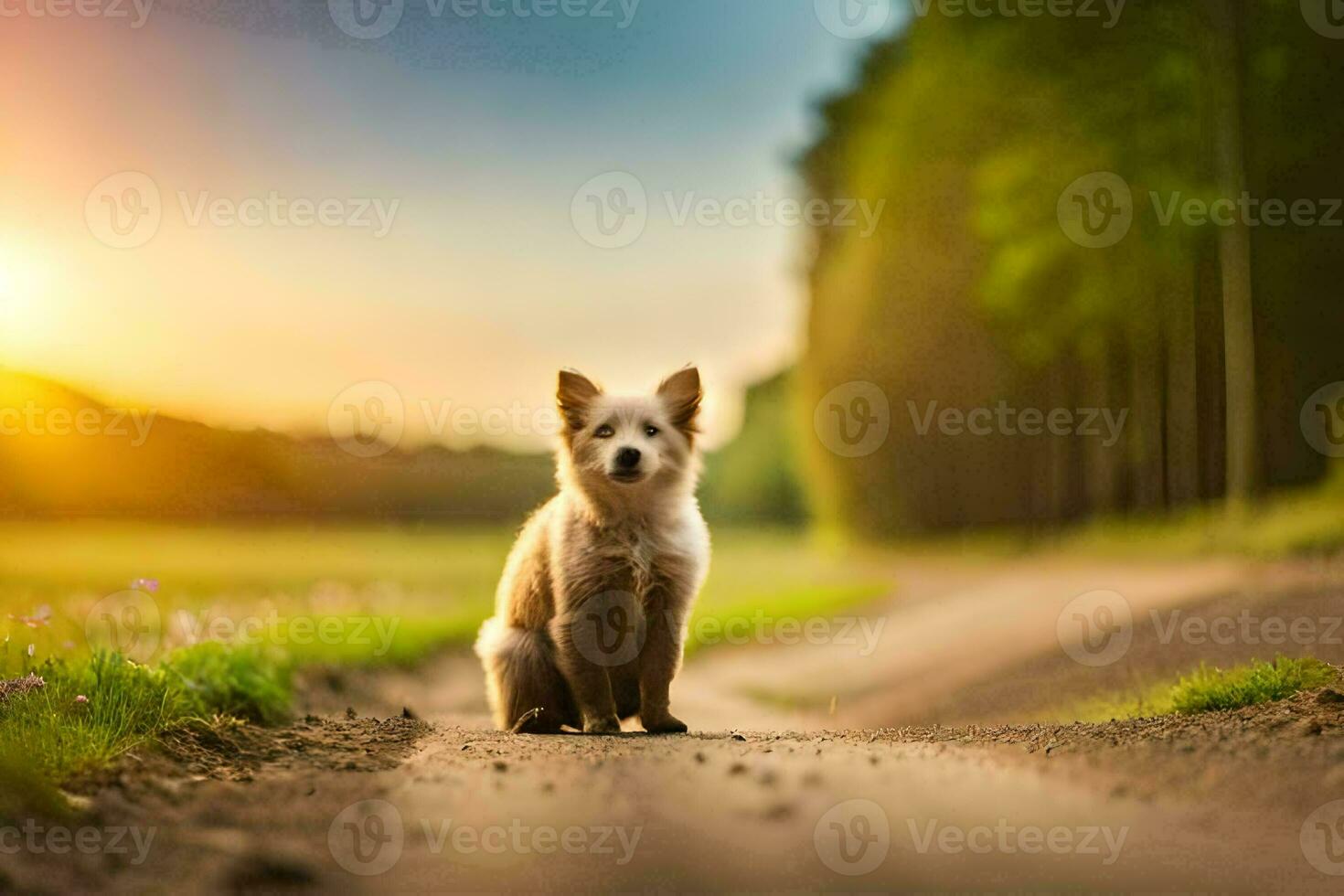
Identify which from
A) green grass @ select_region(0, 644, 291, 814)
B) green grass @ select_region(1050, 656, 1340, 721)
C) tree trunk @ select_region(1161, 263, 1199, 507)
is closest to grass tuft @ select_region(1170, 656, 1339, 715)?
green grass @ select_region(1050, 656, 1340, 721)

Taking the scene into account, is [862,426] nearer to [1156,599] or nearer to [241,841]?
[1156,599]

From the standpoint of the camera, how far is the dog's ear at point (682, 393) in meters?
6.47

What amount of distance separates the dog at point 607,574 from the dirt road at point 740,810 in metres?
Answer: 0.50

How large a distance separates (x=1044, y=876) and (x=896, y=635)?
1175 centimetres

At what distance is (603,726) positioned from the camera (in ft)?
19.4

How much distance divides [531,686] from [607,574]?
2.68 ft

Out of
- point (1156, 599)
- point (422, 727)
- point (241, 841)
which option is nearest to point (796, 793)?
point (241, 841)

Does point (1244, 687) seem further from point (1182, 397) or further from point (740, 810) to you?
point (1182, 397)

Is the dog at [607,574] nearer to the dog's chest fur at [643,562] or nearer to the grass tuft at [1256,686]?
the dog's chest fur at [643,562]

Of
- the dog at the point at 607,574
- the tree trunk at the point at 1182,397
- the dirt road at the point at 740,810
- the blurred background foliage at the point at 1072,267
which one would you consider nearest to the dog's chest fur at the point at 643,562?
the dog at the point at 607,574

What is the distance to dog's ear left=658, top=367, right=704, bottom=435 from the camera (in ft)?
21.2

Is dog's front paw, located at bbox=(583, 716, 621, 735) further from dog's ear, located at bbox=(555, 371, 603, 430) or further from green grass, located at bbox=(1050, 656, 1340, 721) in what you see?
green grass, located at bbox=(1050, 656, 1340, 721)

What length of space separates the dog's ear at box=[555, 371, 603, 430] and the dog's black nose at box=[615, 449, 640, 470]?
0.63 metres

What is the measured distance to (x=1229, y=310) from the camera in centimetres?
1466
